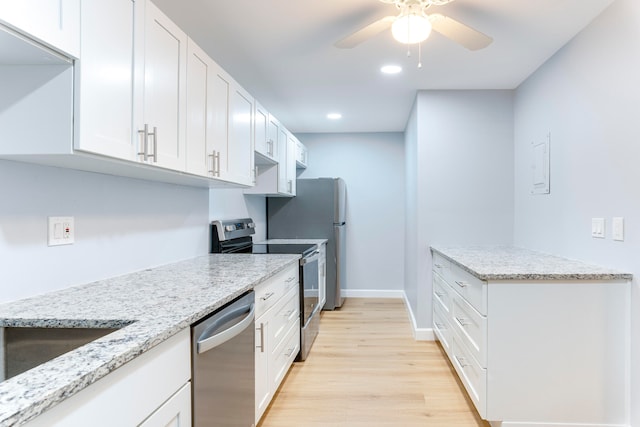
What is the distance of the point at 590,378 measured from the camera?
200 centimetres

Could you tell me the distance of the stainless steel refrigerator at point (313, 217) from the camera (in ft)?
15.7

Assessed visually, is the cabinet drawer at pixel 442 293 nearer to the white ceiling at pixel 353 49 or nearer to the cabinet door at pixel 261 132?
the white ceiling at pixel 353 49

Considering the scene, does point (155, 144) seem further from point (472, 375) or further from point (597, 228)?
point (597, 228)

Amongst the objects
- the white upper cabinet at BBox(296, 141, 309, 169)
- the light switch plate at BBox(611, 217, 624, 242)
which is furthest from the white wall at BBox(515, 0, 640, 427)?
the white upper cabinet at BBox(296, 141, 309, 169)

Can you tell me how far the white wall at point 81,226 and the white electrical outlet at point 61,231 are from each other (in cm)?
2

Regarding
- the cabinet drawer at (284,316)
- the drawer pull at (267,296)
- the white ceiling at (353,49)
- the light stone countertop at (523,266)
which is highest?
Result: the white ceiling at (353,49)

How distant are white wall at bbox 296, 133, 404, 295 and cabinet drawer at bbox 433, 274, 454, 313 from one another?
6.20 feet

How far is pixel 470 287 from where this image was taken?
2.32 metres

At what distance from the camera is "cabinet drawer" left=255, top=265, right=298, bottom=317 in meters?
2.06

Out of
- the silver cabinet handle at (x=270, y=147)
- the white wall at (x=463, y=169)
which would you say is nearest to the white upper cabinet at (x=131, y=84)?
the silver cabinet handle at (x=270, y=147)

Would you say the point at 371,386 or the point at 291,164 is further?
the point at 291,164

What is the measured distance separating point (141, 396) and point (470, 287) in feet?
6.12

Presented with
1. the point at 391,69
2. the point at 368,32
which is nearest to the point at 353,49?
the point at 391,69

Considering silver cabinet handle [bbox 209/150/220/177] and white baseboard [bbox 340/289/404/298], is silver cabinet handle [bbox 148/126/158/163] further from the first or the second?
white baseboard [bbox 340/289/404/298]
